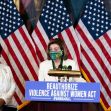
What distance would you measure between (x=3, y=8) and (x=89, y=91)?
3088 mm

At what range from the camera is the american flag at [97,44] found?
6.68m

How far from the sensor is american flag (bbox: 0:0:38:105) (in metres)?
6.77

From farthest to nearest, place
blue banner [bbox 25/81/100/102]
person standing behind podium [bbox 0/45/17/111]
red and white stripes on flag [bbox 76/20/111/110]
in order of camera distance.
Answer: red and white stripes on flag [bbox 76/20/111/110]
person standing behind podium [bbox 0/45/17/111]
blue banner [bbox 25/81/100/102]

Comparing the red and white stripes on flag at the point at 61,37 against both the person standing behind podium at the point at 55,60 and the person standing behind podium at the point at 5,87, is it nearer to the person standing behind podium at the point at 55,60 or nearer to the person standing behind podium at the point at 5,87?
the person standing behind podium at the point at 55,60

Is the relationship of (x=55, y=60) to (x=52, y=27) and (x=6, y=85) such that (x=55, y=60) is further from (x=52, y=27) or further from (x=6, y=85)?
(x=52, y=27)

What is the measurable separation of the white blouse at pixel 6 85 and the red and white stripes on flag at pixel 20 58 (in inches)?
54.4

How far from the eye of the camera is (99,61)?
6691 mm

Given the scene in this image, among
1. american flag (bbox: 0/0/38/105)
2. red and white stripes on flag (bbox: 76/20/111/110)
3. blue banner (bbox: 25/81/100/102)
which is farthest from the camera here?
american flag (bbox: 0/0/38/105)

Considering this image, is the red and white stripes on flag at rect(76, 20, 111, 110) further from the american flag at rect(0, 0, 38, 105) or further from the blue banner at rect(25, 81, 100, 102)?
the blue banner at rect(25, 81, 100, 102)

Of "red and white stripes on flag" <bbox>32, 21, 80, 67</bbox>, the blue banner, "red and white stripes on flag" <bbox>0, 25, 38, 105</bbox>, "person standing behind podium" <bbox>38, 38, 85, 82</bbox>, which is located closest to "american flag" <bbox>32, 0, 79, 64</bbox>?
"red and white stripes on flag" <bbox>32, 21, 80, 67</bbox>

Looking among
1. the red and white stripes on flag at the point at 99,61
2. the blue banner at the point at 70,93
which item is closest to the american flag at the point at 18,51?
the red and white stripes on flag at the point at 99,61

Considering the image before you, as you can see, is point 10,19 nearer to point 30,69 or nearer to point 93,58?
point 30,69

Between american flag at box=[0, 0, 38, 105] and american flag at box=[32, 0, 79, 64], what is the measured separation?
0.43 ft

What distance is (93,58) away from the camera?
22.0 feet
